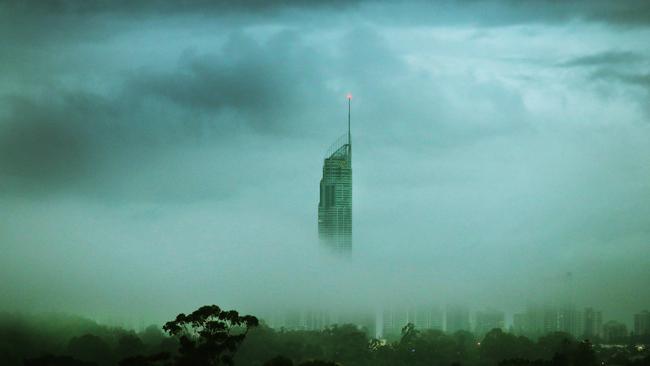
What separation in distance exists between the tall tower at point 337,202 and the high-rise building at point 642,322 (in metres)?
45.4

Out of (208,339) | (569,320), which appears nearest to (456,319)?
(569,320)

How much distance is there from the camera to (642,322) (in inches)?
6383

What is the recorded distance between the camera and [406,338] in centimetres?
11062

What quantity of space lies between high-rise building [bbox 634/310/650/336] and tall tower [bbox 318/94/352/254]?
149 feet

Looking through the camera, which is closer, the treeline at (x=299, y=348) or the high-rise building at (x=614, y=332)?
the treeline at (x=299, y=348)

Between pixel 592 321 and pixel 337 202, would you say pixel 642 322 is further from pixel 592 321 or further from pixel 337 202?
pixel 337 202

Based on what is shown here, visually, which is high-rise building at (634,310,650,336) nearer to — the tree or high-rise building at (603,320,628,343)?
high-rise building at (603,320,628,343)

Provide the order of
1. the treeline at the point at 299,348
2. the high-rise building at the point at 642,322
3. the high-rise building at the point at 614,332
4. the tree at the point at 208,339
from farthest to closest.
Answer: the high-rise building at the point at 642,322
the high-rise building at the point at 614,332
the treeline at the point at 299,348
the tree at the point at 208,339

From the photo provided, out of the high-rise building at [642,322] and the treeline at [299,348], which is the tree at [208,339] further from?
the high-rise building at [642,322]

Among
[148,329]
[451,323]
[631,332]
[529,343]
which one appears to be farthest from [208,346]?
[451,323]

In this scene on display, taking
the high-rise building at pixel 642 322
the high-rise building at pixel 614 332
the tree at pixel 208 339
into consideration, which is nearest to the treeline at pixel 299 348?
the tree at pixel 208 339

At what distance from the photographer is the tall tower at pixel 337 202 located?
589ft

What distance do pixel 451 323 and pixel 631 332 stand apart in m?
29.0

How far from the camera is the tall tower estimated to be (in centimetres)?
17950
